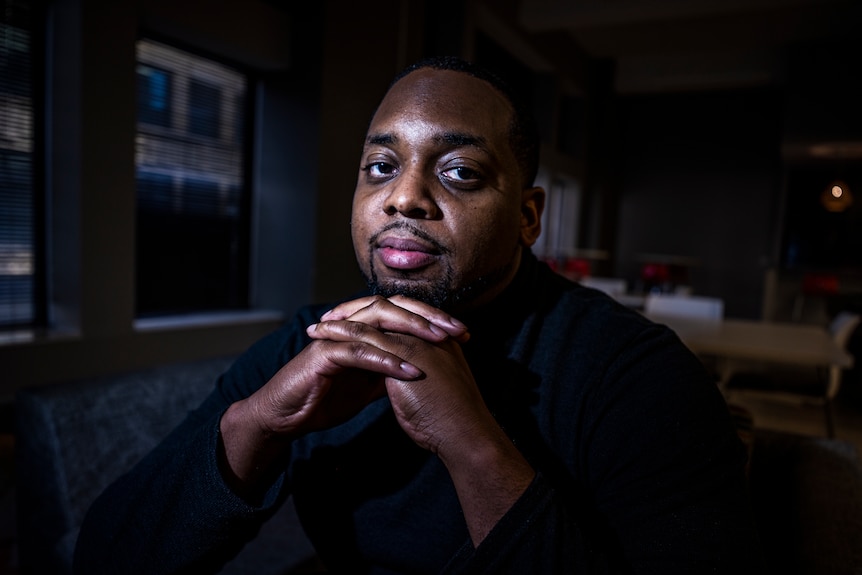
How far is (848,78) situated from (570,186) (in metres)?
3.28

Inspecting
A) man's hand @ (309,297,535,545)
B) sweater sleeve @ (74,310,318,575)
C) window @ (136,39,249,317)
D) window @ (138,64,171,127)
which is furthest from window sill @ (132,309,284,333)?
man's hand @ (309,297,535,545)

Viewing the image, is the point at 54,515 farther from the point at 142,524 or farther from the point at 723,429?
the point at 723,429

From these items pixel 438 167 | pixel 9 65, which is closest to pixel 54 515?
pixel 438 167

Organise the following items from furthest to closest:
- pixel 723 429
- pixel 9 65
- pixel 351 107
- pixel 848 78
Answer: pixel 848 78
pixel 351 107
pixel 9 65
pixel 723 429

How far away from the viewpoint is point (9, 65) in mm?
2529

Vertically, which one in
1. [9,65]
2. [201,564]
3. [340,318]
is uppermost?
[9,65]

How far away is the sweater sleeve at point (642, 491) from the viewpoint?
0.65 m

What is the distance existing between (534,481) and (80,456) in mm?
1232

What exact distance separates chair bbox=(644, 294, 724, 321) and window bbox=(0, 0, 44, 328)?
350 centimetres

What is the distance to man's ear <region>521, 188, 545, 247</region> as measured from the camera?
971 mm

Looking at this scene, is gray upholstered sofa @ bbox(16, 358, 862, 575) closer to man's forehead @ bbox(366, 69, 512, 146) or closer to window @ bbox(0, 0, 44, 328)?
man's forehead @ bbox(366, 69, 512, 146)

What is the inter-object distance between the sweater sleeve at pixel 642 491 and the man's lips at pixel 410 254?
320 mm

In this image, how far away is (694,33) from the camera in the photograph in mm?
6363

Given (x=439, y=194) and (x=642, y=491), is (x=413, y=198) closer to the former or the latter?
(x=439, y=194)
